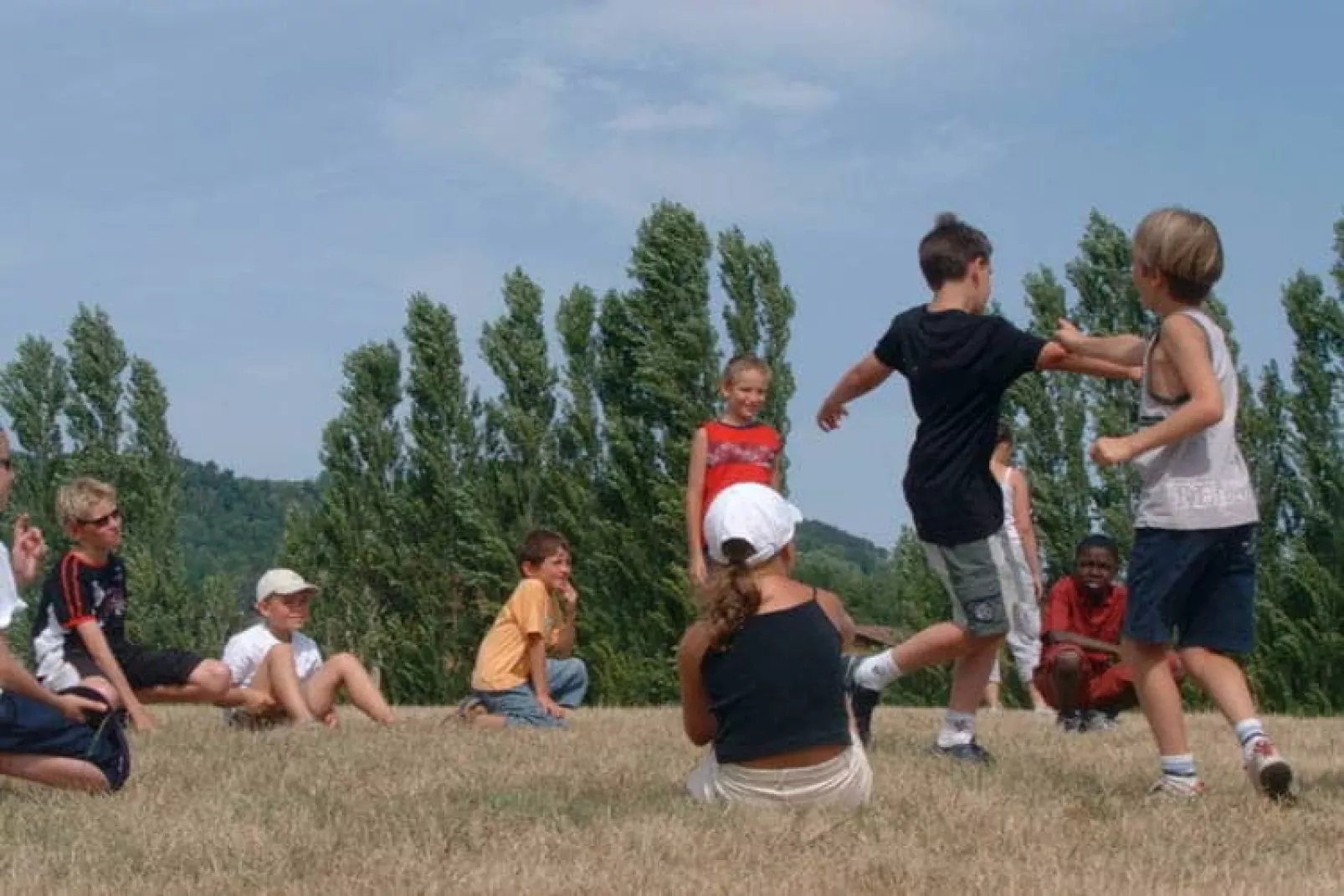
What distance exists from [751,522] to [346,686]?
5379mm

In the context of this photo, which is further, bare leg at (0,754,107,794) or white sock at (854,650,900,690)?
white sock at (854,650,900,690)

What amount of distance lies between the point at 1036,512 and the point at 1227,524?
16.9 metres

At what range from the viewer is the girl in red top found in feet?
32.0

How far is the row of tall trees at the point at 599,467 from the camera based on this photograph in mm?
21984

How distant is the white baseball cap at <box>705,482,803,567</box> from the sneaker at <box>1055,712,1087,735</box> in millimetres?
4410

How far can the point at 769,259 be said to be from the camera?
24.9 meters

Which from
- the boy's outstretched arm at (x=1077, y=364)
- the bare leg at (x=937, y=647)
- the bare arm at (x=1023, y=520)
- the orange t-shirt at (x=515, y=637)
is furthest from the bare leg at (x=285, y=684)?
the boy's outstretched arm at (x=1077, y=364)

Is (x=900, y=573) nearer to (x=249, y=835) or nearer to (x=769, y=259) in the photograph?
(x=769, y=259)

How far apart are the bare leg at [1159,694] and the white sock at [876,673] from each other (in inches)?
52.6

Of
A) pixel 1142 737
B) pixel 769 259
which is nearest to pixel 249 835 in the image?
pixel 1142 737

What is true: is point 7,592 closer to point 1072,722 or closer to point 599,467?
point 1072,722

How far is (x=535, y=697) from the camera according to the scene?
10766mm

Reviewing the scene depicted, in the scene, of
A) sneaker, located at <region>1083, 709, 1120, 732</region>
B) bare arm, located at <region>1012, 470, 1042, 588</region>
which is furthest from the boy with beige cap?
bare arm, located at <region>1012, 470, 1042, 588</region>

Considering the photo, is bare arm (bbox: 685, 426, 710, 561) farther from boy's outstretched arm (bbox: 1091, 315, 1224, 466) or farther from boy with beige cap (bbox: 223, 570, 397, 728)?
boy's outstretched arm (bbox: 1091, 315, 1224, 466)
